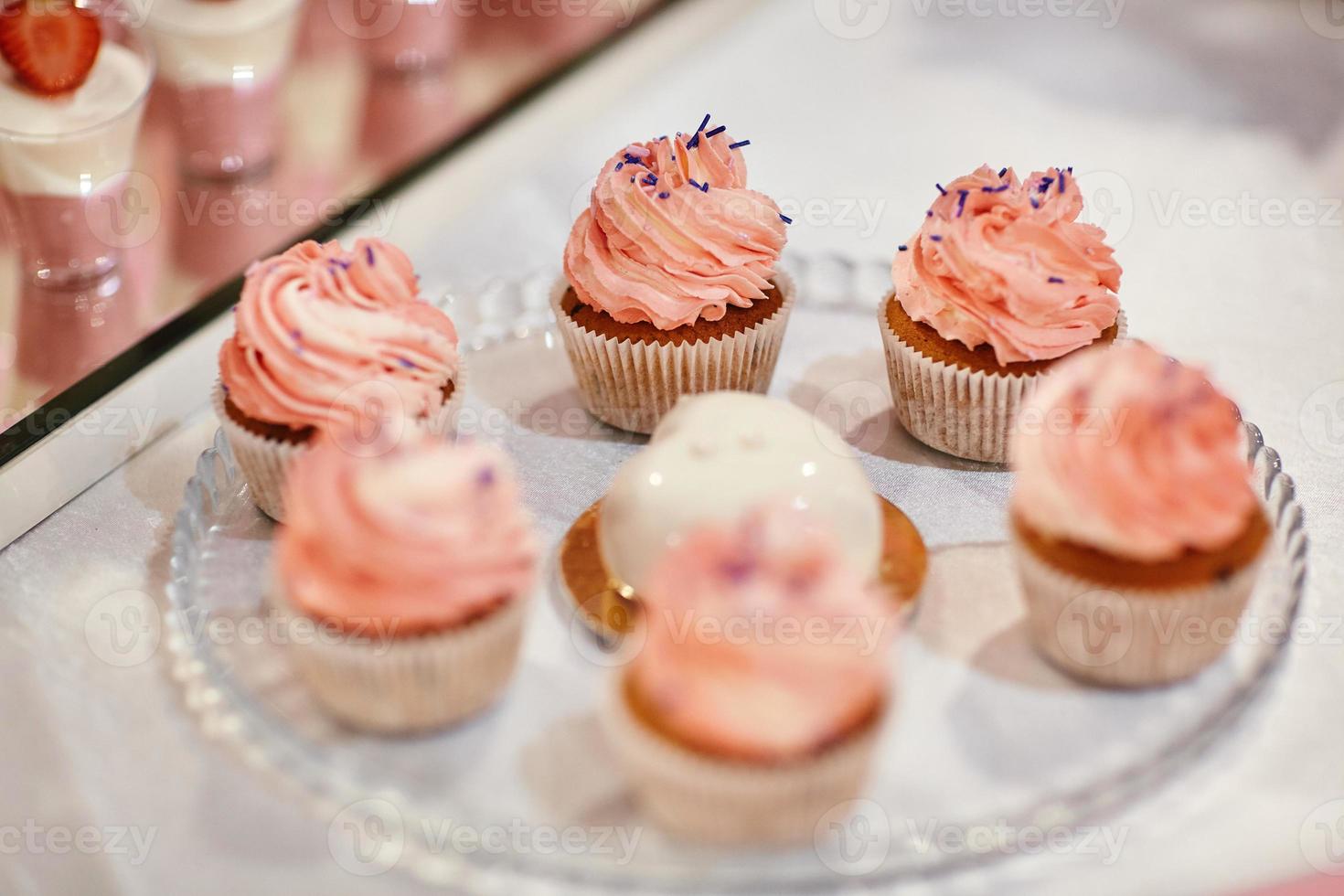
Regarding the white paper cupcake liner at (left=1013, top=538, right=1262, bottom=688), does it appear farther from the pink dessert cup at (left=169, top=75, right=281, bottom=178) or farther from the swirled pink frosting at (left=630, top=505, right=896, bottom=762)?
the pink dessert cup at (left=169, top=75, right=281, bottom=178)

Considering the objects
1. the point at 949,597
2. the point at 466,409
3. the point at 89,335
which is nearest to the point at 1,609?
the point at 89,335

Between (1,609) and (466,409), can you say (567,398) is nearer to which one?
(466,409)

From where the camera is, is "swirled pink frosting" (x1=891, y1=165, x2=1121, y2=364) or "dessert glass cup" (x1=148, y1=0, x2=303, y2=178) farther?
"dessert glass cup" (x1=148, y1=0, x2=303, y2=178)

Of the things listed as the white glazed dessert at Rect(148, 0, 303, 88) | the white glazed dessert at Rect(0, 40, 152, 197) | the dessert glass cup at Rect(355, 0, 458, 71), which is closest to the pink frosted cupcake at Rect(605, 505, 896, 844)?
the white glazed dessert at Rect(0, 40, 152, 197)

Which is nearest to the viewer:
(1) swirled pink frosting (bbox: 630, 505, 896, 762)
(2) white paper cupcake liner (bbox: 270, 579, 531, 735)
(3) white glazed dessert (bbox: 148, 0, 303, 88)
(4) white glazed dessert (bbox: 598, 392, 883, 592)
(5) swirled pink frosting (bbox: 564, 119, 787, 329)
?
(1) swirled pink frosting (bbox: 630, 505, 896, 762)

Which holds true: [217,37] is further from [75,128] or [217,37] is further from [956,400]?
[956,400]

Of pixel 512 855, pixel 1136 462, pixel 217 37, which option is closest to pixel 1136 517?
pixel 1136 462
